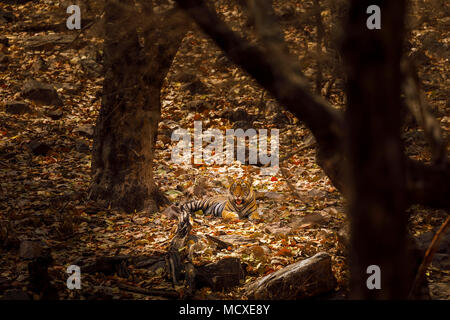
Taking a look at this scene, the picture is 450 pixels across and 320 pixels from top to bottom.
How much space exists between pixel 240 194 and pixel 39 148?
A: 4.78 meters

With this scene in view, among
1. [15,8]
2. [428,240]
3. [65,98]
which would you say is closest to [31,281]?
[428,240]

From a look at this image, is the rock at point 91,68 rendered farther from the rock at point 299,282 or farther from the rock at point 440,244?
the rock at point 440,244

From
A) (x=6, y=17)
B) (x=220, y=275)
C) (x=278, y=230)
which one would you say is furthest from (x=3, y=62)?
(x=220, y=275)

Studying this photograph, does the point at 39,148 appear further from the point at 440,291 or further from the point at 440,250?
the point at 440,291

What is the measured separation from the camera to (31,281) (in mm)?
4691

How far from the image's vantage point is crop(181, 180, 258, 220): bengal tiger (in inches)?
287

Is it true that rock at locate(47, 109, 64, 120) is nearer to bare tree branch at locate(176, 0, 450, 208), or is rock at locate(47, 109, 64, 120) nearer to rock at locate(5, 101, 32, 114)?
rock at locate(5, 101, 32, 114)

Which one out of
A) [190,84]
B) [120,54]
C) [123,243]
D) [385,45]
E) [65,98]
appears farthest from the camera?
[190,84]

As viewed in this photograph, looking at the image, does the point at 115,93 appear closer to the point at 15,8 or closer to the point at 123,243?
the point at 123,243

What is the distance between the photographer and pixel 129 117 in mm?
7184

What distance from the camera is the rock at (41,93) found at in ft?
38.7

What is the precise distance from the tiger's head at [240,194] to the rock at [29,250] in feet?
9.76

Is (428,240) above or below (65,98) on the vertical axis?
below

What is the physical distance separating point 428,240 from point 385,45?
4.40 m
